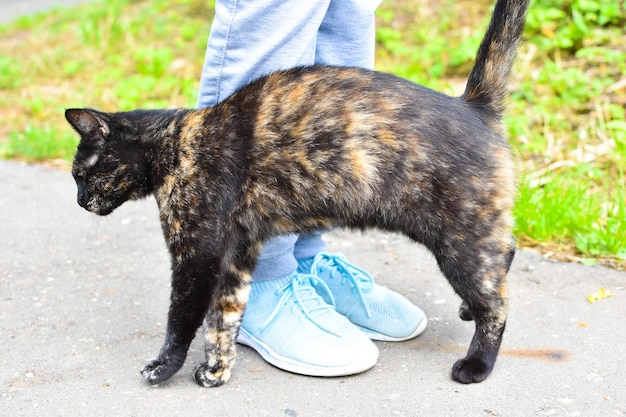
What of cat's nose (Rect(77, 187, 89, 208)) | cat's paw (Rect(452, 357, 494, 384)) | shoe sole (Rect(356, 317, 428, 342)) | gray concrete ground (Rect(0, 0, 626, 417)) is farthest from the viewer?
shoe sole (Rect(356, 317, 428, 342))

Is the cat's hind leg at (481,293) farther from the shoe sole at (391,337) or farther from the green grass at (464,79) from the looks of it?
the green grass at (464,79)

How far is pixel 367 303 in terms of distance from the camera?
2.98 metres

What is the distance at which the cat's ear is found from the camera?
2.64 m

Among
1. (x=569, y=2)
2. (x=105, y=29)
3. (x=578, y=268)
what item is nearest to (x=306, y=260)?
(x=578, y=268)

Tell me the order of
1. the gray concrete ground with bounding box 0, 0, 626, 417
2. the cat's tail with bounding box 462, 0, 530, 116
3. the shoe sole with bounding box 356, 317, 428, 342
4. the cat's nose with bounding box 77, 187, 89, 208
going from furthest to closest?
1. the shoe sole with bounding box 356, 317, 428, 342
2. the cat's nose with bounding box 77, 187, 89, 208
3. the cat's tail with bounding box 462, 0, 530, 116
4. the gray concrete ground with bounding box 0, 0, 626, 417

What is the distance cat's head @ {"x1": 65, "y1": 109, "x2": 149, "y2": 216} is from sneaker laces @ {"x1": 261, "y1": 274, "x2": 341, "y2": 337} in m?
0.68

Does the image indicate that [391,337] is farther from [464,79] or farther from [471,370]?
[464,79]

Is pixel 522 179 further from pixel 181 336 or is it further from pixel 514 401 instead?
pixel 181 336

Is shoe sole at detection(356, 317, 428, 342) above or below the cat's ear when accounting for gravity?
below

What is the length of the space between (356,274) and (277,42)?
101 cm

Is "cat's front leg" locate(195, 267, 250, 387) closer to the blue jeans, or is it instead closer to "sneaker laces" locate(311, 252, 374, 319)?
the blue jeans

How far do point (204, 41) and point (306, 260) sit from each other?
4180 millimetres

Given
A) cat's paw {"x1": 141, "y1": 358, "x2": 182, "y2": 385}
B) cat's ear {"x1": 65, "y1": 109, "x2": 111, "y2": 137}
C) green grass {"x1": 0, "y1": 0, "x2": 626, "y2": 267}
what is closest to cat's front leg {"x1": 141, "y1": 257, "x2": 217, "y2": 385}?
cat's paw {"x1": 141, "y1": 358, "x2": 182, "y2": 385}

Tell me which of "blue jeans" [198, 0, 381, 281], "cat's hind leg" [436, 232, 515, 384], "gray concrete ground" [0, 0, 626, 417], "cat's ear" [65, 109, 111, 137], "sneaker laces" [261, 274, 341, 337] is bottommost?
"gray concrete ground" [0, 0, 626, 417]
